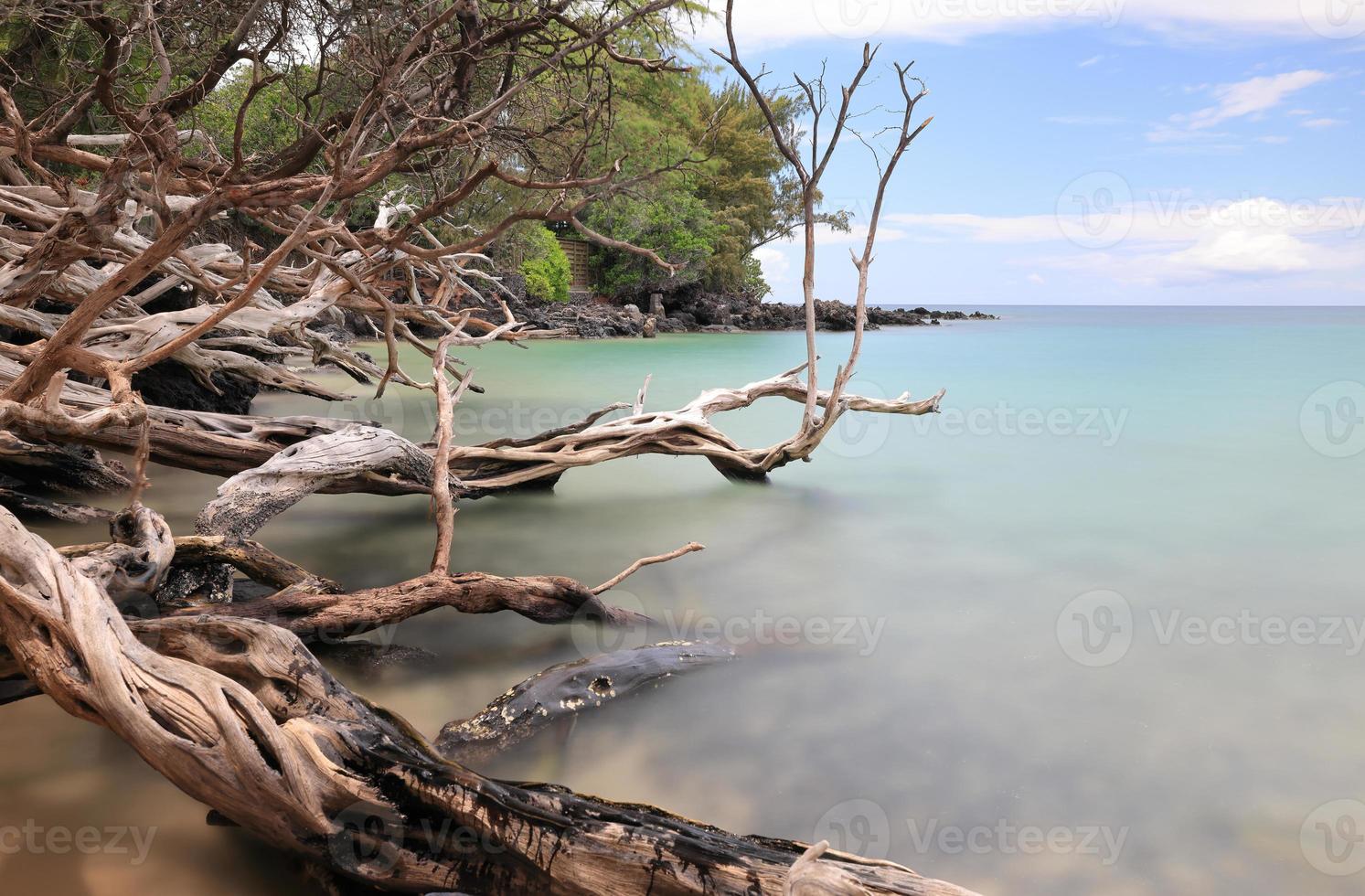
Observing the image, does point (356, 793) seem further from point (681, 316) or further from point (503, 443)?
point (681, 316)

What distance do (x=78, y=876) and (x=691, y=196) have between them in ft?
103

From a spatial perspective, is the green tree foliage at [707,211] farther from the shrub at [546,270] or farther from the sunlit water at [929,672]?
the sunlit water at [929,672]

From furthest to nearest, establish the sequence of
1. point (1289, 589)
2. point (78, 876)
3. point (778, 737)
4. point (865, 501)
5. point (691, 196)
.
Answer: point (691, 196) < point (865, 501) < point (1289, 589) < point (778, 737) < point (78, 876)

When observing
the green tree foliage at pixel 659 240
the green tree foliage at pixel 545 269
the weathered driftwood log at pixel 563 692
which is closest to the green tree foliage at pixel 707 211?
the green tree foliage at pixel 659 240

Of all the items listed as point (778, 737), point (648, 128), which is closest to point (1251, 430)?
point (778, 737)

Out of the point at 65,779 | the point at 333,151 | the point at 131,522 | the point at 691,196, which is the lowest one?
the point at 65,779

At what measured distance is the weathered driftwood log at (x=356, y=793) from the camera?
1.59 metres

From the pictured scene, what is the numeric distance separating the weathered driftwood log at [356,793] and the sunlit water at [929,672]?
30 centimetres

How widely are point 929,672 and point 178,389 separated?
5.89 metres

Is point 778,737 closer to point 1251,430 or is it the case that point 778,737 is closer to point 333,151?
point 333,151

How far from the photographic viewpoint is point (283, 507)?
3771mm

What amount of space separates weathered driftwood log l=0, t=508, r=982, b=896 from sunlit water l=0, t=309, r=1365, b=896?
0.30 meters

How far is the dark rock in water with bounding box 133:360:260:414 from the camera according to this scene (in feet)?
20.9

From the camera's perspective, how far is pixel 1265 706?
313 cm
